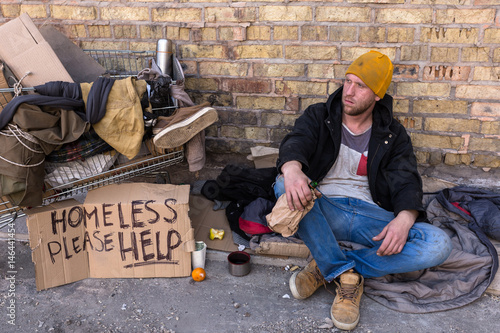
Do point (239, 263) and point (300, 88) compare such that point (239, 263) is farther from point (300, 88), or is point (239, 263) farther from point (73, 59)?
point (73, 59)

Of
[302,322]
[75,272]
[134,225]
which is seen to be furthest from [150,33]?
[302,322]

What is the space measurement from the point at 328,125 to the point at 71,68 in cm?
203

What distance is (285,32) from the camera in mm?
3414

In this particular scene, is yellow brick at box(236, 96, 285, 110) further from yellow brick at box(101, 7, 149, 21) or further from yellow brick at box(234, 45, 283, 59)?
yellow brick at box(101, 7, 149, 21)

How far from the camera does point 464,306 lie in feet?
8.71

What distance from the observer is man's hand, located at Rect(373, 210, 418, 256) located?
2506mm

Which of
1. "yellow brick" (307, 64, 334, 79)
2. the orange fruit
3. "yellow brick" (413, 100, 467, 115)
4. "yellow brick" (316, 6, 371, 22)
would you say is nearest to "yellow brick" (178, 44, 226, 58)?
"yellow brick" (307, 64, 334, 79)

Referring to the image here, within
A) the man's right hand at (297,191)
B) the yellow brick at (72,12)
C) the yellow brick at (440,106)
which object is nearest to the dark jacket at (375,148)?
the man's right hand at (297,191)

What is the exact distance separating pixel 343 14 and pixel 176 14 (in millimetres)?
1392

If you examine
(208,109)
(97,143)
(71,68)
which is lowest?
(97,143)

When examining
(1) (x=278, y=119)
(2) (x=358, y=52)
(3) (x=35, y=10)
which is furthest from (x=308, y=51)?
(3) (x=35, y=10)

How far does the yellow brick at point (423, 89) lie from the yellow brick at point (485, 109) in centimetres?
24

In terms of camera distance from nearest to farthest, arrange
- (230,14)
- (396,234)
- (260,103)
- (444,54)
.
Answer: (396,234)
(444,54)
(230,14)
(260,103)

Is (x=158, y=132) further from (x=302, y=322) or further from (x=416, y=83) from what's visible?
(x=416, y=83)
